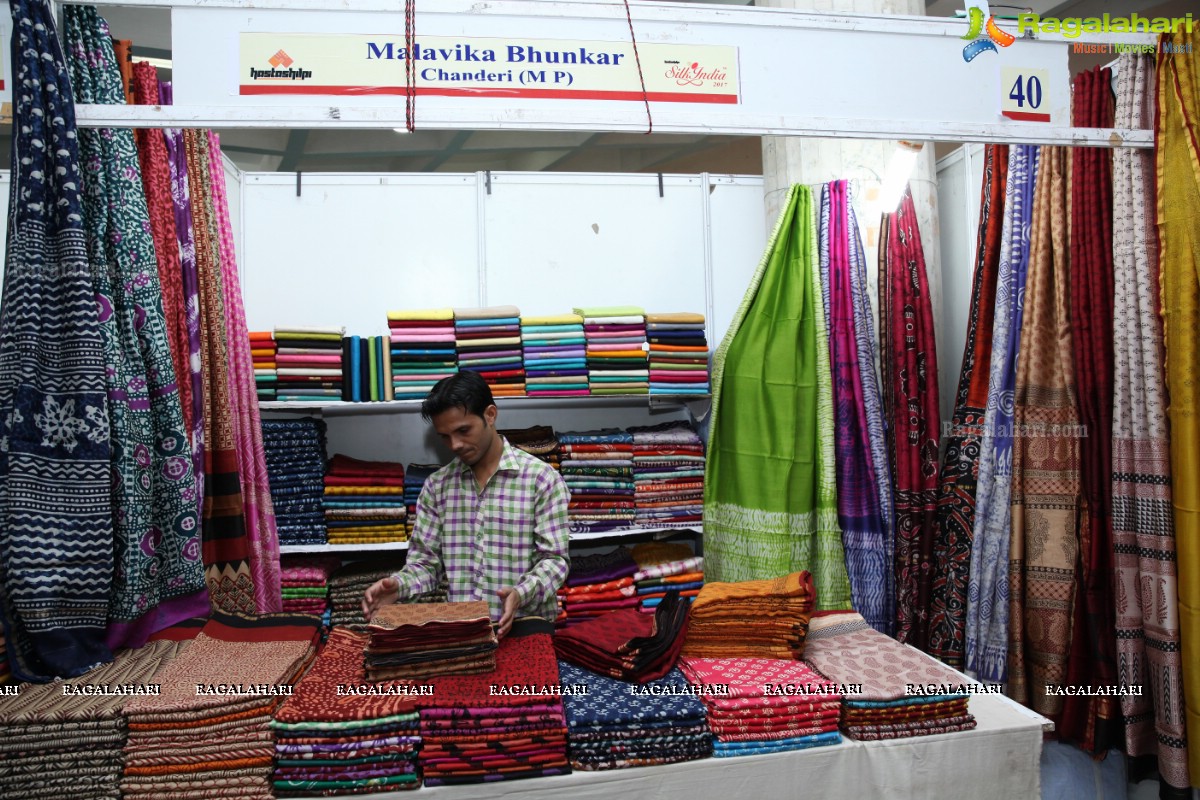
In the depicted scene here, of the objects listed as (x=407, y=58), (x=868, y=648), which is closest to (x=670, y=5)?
(x=407, y=58)

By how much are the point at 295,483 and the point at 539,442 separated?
110 centimetres

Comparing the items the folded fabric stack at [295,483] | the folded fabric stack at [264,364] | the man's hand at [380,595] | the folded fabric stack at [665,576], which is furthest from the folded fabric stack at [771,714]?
the folded fabric stack at [264,364]

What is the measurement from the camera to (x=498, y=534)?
7.49ft

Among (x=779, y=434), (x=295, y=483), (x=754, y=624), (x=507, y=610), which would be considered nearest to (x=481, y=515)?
(x=507, y=610)

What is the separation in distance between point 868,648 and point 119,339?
1972 mm

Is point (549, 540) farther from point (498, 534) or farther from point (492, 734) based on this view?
point (492, 734)


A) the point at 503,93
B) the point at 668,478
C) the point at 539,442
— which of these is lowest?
the point at 668,478

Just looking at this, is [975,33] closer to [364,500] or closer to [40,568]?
[40,568]

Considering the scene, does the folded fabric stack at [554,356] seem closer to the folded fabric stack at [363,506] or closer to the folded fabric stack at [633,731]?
the folded fabric stack at [363,506]

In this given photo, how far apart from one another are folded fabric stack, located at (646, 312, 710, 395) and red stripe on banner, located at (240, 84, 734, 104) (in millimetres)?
1795

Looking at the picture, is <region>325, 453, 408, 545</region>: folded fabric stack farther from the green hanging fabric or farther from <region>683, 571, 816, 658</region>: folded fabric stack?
<region>683, 571, 816, 658</region>: folded fabric stack

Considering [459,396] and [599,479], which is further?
[599,479]

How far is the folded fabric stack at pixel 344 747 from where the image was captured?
146cm

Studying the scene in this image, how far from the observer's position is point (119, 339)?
6.24 feet
